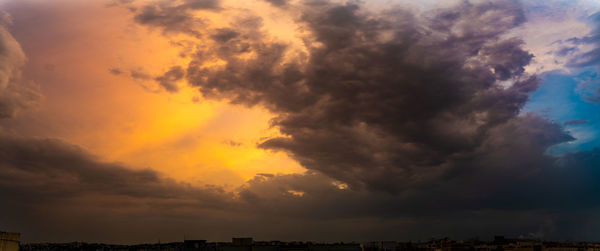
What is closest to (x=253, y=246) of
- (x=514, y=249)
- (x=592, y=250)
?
(x=514, y=249)

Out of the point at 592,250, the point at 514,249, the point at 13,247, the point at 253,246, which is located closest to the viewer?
the point at 13,247

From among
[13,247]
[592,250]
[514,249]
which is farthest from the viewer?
[514,249]

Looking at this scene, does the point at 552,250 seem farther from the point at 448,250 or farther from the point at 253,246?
the point at 253,246

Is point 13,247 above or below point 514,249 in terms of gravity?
above

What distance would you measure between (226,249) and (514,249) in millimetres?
103802

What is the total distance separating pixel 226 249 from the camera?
19125cm

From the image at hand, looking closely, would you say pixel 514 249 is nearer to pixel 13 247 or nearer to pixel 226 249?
pixel 226 249

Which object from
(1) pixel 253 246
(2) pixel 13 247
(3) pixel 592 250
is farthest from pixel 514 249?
(2) pixel 13 247

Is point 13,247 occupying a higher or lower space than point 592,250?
higher

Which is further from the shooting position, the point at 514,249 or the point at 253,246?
the point at 253,246

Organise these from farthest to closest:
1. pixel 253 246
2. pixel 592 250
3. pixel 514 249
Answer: pixel 253 246, pixel 514 249, pixel 592 250

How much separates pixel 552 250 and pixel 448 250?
3493 centimetres

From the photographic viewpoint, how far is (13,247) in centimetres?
6294

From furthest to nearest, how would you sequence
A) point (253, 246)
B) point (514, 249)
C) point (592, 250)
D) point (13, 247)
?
point (253, 246), point (514, 249), point (592, 250), point (13, 247)
